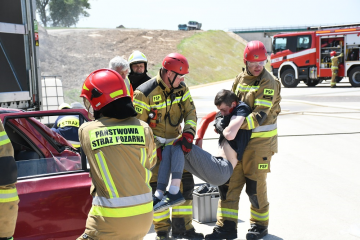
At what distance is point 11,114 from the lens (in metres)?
3.65

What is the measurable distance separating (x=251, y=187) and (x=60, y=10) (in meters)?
80.0

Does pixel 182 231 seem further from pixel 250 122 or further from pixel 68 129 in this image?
pixel 68 129

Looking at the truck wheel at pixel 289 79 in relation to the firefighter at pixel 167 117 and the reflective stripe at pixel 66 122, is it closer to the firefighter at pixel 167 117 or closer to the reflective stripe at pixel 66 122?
the reflective stripe at pixel 66 122

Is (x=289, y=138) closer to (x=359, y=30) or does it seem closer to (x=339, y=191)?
(x=339, y=191)

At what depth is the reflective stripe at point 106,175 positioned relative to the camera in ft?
8.38

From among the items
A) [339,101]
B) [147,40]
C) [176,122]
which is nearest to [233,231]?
[176,122]

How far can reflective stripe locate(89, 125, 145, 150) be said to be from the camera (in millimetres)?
2555

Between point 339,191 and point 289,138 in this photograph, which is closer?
point 339,191

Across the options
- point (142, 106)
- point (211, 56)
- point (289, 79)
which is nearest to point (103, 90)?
point (142, 106)

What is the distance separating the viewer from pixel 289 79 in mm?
26234

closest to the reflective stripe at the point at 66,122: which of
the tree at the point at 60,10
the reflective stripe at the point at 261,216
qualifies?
the reflective stripe at the point at 261,216

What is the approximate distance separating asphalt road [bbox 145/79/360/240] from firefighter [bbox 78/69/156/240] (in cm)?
216

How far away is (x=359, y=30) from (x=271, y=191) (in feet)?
65.0

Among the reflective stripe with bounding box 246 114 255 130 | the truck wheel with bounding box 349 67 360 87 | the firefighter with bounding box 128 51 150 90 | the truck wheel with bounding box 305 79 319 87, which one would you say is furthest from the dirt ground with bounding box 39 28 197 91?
the reflective stripe with bounding box 246 114 255 130
